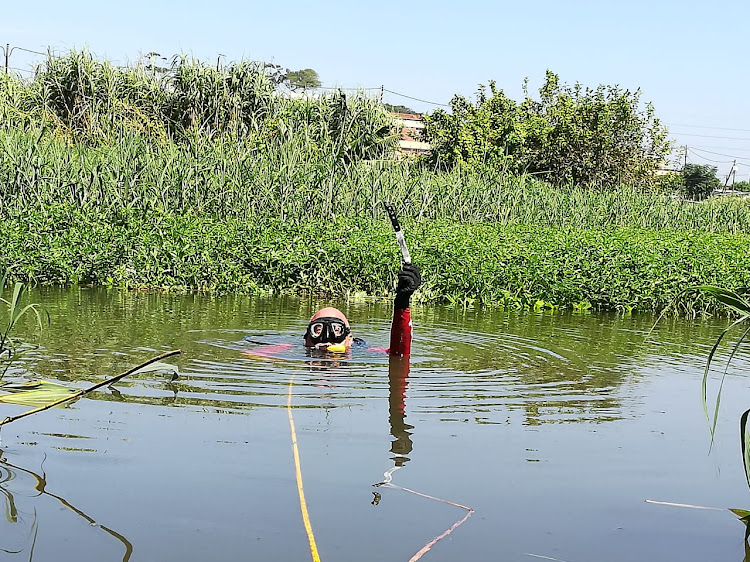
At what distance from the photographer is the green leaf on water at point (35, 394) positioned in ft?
14.3

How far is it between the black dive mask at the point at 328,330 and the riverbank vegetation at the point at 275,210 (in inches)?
190

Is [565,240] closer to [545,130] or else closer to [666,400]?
[666,400]

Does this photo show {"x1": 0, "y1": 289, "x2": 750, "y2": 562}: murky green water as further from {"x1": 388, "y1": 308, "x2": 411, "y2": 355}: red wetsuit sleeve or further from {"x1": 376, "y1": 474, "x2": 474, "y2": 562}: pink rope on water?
{"x1": 388, "y1": 308, "x2": 411, "y2": 355}: red wetsuit sleeve

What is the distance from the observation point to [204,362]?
8297 millimetres

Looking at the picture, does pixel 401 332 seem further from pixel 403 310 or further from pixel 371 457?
pixel 371 457

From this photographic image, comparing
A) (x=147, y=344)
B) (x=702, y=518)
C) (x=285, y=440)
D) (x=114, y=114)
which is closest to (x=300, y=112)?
(x=114, y=114)

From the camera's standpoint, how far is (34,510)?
4043 mm

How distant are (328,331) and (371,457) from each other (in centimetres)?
368

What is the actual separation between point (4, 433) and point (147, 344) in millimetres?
3911

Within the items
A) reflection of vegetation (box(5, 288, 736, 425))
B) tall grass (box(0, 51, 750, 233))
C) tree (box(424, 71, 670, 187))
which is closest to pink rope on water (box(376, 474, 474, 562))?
reflection of vegetation (box(5, 288, 736, 425))

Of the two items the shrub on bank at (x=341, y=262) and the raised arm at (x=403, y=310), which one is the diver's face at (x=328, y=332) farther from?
the shrub on bank at (x=341, y=262)

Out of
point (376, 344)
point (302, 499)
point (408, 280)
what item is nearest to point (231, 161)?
point (376, 344)

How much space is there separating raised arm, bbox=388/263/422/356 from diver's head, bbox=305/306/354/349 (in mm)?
Answer: 486

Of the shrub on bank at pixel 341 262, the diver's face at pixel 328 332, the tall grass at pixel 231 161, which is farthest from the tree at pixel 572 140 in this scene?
the diver's face at pixel 328 332
